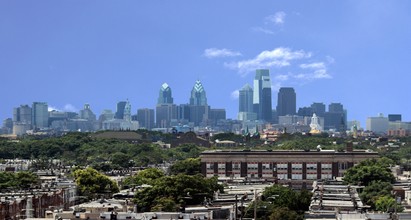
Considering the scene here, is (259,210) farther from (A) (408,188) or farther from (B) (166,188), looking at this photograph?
(A) (408,188)

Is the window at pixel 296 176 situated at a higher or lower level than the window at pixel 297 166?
lower

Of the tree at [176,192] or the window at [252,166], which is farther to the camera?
the window at [252,166]

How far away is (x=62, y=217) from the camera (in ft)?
195

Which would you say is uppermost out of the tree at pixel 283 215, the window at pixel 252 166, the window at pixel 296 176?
the window at pixel 252 166

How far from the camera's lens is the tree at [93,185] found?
9862cm

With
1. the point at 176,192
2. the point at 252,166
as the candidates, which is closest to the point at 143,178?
the point at 252,166

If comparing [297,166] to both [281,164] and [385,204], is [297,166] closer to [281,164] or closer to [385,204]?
[281,164]

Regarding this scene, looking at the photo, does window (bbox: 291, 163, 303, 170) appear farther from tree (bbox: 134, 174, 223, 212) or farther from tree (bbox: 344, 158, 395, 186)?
tree (bbox: 134, 174, 223, 212)

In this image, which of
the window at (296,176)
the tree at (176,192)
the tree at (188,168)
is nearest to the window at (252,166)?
the window at (296,176)

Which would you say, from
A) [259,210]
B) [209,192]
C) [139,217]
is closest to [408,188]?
[209,192]

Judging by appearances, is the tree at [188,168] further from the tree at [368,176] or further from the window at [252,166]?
the tree at [368,176]

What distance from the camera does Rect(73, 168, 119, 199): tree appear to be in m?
98.6

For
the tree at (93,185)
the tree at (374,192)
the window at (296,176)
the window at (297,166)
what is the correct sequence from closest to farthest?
1. the tree at (374,192)
2. the tree at (93,185)
3. the window at (296,176)
4. the window at (297,166)

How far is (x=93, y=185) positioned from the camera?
3981 inches
